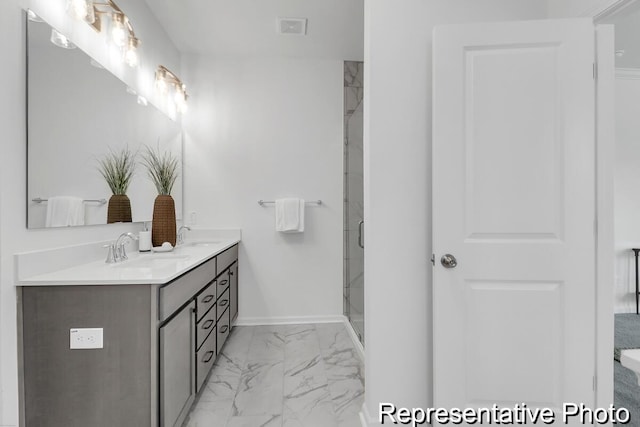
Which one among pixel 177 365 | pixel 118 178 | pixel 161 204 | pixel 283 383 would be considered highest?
pixel 118 178

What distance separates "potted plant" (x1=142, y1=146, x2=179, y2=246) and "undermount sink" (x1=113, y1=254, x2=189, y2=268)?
242 millimetres

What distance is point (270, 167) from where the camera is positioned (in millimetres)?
3242

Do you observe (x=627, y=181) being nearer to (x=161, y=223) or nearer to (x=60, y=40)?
(x=161, y=223)

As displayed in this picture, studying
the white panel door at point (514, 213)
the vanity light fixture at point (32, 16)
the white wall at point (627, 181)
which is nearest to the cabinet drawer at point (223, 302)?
the white panel door at point (514, 213)

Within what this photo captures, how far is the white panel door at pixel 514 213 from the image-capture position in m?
1.48

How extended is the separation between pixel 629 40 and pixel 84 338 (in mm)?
4388

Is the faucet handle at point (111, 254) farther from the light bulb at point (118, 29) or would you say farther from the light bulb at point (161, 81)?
the light bulb at point (161, 81)

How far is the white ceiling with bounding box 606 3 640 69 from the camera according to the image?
8.43ft

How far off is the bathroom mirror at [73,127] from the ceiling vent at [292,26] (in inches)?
48.9

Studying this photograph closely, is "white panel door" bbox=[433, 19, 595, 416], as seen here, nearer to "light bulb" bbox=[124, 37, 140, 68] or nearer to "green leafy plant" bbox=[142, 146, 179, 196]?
"light bulb" bbox=[124, 37, 140, 68]

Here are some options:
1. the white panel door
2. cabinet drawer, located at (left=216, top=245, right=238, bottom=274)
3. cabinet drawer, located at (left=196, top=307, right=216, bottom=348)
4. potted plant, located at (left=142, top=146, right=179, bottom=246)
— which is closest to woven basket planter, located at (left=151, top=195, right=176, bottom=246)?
potted plant, located at (left=142, top=146, right=179, bottom=246)

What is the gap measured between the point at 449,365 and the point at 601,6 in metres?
1.74

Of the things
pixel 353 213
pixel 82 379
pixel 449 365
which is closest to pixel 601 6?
pixel 449 365

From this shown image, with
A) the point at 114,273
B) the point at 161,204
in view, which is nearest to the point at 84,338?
the point at 114,273
